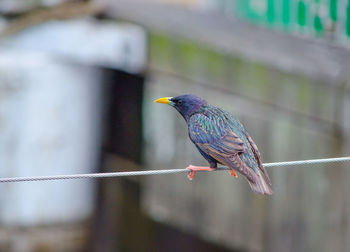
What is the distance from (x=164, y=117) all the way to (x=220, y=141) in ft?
10.9

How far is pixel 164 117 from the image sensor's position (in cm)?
789

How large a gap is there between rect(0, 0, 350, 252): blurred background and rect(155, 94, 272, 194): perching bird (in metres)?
1.55

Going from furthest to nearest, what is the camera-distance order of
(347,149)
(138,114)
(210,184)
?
(138,114) → (210,184) → (347,149)

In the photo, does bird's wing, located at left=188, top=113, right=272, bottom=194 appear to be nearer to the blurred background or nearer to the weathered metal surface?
the blurred background

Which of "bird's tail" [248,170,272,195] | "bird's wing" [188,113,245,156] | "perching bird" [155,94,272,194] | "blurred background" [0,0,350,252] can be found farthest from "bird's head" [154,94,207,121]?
"blurred background" [0,0,350,252]

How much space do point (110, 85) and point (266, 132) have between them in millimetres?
2813

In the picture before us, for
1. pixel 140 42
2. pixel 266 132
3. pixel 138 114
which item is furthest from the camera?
pixel 138 114

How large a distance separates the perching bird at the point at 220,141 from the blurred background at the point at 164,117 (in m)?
1.55

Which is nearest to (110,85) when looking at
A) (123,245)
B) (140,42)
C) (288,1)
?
(140,42)

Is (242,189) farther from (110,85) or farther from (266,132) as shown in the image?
(110,85)

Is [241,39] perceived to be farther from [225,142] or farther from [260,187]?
[260,187]

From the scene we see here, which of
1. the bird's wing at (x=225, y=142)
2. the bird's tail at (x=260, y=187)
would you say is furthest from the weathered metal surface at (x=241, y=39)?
the bird's tail at (x=260, y=187)

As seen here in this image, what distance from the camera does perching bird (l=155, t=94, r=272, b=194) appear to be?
173 inches

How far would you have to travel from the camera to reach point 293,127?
6.48 m
